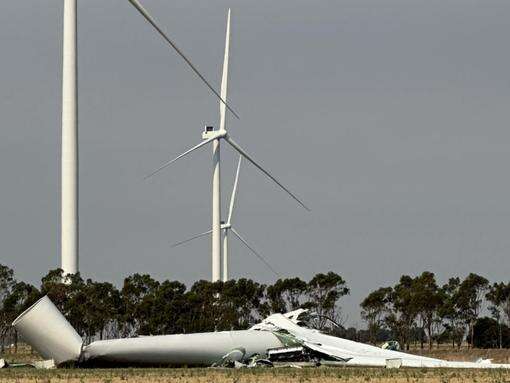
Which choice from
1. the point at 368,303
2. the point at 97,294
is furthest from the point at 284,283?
the point at 97,294

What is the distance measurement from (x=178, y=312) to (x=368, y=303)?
62.2ft

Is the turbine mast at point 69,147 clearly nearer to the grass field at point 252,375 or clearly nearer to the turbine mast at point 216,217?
the turbine mast at point 216,217

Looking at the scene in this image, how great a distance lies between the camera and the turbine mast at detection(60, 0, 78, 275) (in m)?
101

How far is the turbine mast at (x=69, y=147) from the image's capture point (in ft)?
333

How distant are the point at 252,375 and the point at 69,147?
167 feet

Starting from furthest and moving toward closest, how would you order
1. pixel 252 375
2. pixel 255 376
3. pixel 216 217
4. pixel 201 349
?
pixel 216 217, pixel 201 349, pixel 252 375, pixel 255 376

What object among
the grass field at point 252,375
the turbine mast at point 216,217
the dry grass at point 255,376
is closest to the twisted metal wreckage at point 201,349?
the grass field at point 252,375

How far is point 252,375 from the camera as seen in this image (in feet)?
176

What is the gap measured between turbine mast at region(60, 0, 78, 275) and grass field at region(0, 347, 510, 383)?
4197cm

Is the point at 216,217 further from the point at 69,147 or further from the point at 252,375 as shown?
the point at 252,375

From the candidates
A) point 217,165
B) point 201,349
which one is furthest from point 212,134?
point 201,349

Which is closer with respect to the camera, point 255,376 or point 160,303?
point 255,376

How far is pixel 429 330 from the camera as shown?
5153 inches

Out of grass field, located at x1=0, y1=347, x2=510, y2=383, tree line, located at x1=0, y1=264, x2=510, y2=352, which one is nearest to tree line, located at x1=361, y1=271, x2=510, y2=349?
tree line, located at x1=0, y1=264, x2=510, y2=352
